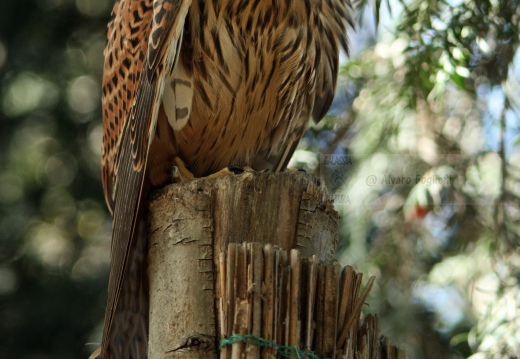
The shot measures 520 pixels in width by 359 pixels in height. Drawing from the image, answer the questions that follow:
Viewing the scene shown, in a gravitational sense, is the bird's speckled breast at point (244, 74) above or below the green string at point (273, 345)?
above

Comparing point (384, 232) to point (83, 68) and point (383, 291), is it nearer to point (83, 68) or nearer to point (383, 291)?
point (383, 291)

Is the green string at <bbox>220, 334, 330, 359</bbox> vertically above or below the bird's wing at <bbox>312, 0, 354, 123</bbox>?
below

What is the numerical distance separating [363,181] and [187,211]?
8.35ft

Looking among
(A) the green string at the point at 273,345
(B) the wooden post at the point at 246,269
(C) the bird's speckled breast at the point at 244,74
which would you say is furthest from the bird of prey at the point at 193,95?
(A) the green string at the point at 273,345

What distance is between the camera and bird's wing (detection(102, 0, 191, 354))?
10.6 feet

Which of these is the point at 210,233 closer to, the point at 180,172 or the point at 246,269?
the point at 246,269

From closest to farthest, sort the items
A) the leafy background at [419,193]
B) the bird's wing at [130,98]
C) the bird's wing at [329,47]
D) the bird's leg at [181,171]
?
the bird's wing at [130,98] < the bird's leg at [181,171] < the bird's wing at [329,47] < the leafy background at [419,193]

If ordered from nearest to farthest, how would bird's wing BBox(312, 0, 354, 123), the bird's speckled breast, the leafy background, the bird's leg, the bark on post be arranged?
1. the bark on post
2. the bird's leg
3. the bird's speckled breast
4. bird's wing BBox(312, 0, 354, 123)
5. the leafy background

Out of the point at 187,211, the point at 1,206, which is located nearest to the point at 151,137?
the point at 187,211

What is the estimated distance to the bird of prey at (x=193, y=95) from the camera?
3.28m

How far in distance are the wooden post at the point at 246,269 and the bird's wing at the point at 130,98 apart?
209mm

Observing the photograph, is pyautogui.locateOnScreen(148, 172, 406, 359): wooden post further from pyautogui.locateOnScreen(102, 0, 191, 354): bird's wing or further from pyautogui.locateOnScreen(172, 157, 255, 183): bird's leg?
pyautogui.locateOnScreen(172, 157, 255, 183): bird's leg

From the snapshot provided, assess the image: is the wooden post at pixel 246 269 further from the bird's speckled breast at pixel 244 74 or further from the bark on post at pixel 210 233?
the bird's speckled breast at pixel 244 74

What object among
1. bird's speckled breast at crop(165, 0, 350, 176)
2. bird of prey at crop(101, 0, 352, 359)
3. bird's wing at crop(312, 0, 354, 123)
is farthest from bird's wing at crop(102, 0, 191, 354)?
bird's wing at crop(312, 0, 354, 123)
